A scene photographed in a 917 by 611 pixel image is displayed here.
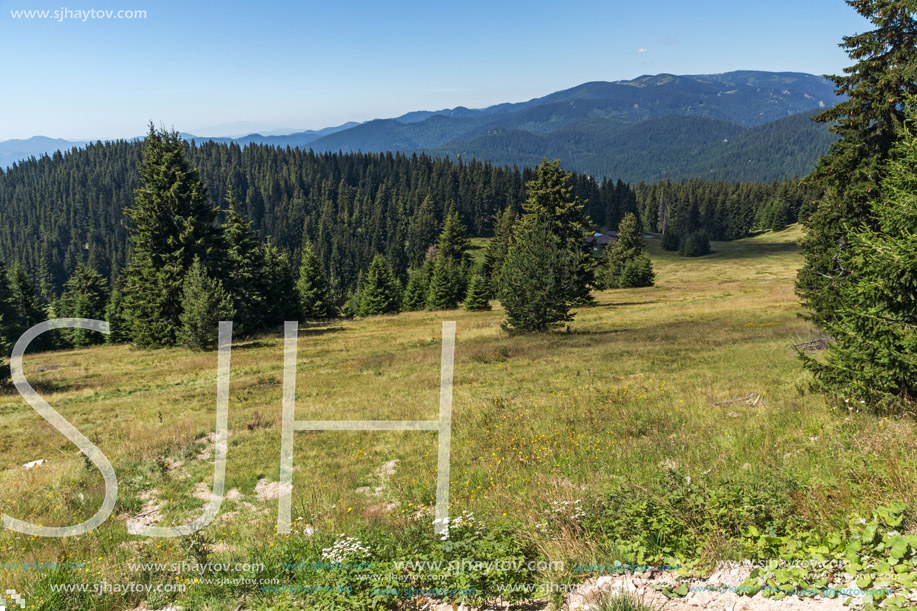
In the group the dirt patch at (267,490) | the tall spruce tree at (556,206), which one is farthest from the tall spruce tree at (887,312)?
the tall spruce tree at (556,206)

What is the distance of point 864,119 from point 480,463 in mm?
13906

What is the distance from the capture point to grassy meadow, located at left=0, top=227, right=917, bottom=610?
485 cm

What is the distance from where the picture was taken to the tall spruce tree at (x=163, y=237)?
3234 centimetres

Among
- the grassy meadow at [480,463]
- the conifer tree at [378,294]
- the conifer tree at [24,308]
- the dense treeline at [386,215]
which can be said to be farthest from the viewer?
the dense treeline at [386,215]

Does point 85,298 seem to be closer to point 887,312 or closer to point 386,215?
point 887,312

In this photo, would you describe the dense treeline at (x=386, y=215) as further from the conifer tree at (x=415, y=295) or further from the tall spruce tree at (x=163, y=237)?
the tall spruce tree at (x=163, y=237)

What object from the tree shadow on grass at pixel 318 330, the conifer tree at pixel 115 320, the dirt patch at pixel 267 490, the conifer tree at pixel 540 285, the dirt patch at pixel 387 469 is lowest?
the conifer tree at pixel 115 320

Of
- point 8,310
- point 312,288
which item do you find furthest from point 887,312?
point 8,310

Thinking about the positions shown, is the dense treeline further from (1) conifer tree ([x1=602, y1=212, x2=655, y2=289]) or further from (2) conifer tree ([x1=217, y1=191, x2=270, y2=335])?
(2) conifer tree ([x1=217, y1=191, x2=270, y2=335])

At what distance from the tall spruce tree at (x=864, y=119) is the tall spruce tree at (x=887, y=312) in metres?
2.58

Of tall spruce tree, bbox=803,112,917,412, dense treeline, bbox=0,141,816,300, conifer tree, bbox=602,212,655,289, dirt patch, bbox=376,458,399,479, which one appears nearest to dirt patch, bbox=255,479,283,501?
dirt patch, bbox=376,458,399,479

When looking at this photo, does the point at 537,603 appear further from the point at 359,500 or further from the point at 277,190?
the point at 277,190

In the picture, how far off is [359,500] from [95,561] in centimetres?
369

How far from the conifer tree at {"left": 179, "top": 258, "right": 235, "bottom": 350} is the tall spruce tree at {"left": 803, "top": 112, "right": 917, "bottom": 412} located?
99.3 feet
